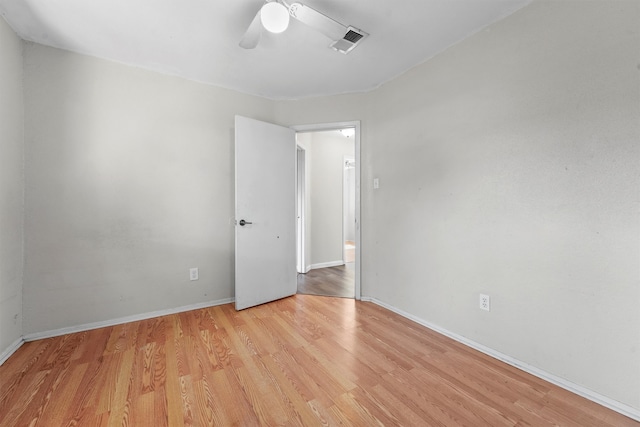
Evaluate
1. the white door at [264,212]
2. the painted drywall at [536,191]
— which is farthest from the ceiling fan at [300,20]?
the white door at [264,212]

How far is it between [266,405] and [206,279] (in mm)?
1672

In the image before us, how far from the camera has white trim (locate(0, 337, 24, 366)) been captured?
1693 mm

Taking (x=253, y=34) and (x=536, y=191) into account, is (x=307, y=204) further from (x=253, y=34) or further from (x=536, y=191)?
(x=536, y=191)

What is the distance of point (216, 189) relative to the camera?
2736mm

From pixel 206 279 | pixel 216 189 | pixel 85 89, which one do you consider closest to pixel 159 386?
pixel 206 279

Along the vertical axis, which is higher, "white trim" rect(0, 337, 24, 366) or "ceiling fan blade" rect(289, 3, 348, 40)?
"ceiling fan blade" rect(289, 3, 348, 40)

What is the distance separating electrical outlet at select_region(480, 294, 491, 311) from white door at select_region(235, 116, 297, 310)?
1917 millimetres

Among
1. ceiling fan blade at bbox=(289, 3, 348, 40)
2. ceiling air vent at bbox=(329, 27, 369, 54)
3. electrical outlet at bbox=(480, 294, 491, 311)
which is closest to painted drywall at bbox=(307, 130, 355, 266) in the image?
ceiling air vent at bbox=(329, 27, 369, 54)

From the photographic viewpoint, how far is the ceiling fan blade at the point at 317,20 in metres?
A: 1.48

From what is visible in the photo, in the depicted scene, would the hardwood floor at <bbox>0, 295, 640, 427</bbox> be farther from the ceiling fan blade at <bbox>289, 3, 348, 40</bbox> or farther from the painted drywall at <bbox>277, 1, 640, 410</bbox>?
the ceiling fan blade at <bbox>289, 3, 348, 40</bbox>

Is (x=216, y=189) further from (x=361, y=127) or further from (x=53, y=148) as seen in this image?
(x=361, y=127)

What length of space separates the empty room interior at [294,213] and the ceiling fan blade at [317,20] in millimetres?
10

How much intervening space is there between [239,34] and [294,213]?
5.85 feet

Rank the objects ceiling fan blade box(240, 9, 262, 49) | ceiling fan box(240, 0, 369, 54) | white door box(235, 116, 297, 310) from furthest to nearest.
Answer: white door box(235, 116, 297, 310) → ceiling fan blade box(240, 9, 262, 49) → ceiling fan box(240, 0, 369, 54)
